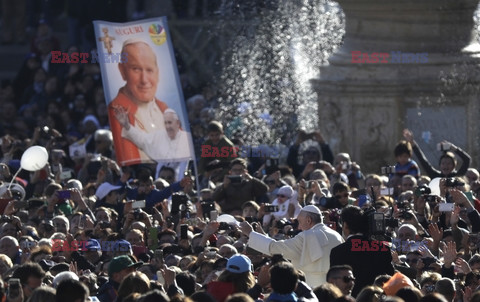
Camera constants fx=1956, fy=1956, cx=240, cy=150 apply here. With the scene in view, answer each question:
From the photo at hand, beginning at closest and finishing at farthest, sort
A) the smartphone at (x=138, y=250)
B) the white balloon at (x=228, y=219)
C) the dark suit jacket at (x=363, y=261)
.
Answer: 1. the dark suit jacket at (x=363, y=261)
2. the smartphone at (x=138, y=250)
3. the white balloon at (x=228, y=219)

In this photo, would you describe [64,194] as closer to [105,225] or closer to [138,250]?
[105,225]

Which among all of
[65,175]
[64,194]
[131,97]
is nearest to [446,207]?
[64,194]

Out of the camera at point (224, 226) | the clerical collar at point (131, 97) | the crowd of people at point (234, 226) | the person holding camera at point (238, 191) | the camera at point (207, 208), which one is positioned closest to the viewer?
the crowd of people at point (234, 226)

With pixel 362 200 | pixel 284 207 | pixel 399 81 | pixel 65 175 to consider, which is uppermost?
pixel 399 81

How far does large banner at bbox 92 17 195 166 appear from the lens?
19734 millimetres

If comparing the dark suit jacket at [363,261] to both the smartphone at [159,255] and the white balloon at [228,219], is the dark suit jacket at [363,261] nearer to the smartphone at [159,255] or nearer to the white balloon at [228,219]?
the smartphone at [159,255]

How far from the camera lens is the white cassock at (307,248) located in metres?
14.1

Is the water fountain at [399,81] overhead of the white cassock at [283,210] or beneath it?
overhead

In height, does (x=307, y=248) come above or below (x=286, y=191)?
above

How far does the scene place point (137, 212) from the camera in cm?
1708

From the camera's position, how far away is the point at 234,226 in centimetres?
1625

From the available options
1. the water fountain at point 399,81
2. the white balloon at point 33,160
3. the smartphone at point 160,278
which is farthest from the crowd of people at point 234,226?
the water fountain at point 399,81

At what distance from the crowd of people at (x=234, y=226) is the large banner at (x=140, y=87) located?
61 millimetres

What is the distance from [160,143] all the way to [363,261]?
6.32 meters
